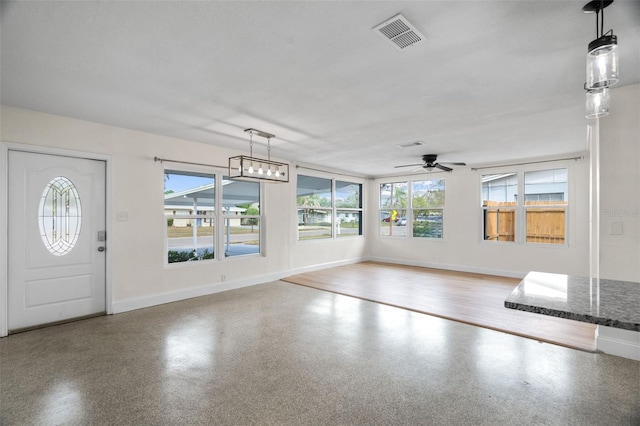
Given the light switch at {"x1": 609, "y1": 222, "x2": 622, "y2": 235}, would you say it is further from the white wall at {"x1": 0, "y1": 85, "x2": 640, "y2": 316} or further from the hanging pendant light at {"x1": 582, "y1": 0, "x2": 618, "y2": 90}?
the hanging pendant light at {"x1": 582, "y1": 0, "x2": 618, "y2": 90}

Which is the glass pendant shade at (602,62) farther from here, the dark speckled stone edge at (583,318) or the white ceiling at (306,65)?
the dark speckled stone edge at (583,318)

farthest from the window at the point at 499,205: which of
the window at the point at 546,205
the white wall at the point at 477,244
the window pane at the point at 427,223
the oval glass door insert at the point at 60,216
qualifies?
the oval glass door insert at the point at 60,216

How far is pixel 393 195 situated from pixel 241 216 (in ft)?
15.0

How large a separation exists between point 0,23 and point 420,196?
7688mm

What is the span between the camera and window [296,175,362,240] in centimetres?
709

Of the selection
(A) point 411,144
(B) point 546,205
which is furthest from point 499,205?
(A) point 411,144

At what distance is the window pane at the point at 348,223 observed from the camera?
818 cm

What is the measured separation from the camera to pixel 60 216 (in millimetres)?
3814

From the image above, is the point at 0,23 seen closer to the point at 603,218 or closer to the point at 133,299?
the point at 133,299

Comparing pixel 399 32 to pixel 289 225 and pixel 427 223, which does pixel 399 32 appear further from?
pixel 427 223

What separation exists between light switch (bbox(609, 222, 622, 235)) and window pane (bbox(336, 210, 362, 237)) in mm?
5705

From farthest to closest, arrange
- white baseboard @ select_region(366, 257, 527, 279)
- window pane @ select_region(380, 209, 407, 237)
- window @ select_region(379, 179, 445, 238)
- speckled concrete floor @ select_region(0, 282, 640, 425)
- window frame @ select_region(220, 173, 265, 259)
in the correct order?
window pane @ select_region(380, 209, 407, 237)
window @ select_region(379, 179, 445, 238)
white baseboard @ select_region(366, 257, 527, 279)
window frame @ select_region(220, 173, 265, 259)
speckled concrete floor @ select_region(0, 282, 640, 425)

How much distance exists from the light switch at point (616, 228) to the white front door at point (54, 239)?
574cm

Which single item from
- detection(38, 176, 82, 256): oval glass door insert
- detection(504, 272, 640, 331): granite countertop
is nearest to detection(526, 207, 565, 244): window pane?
detection(504, 272, 640, 331): granite countertop
